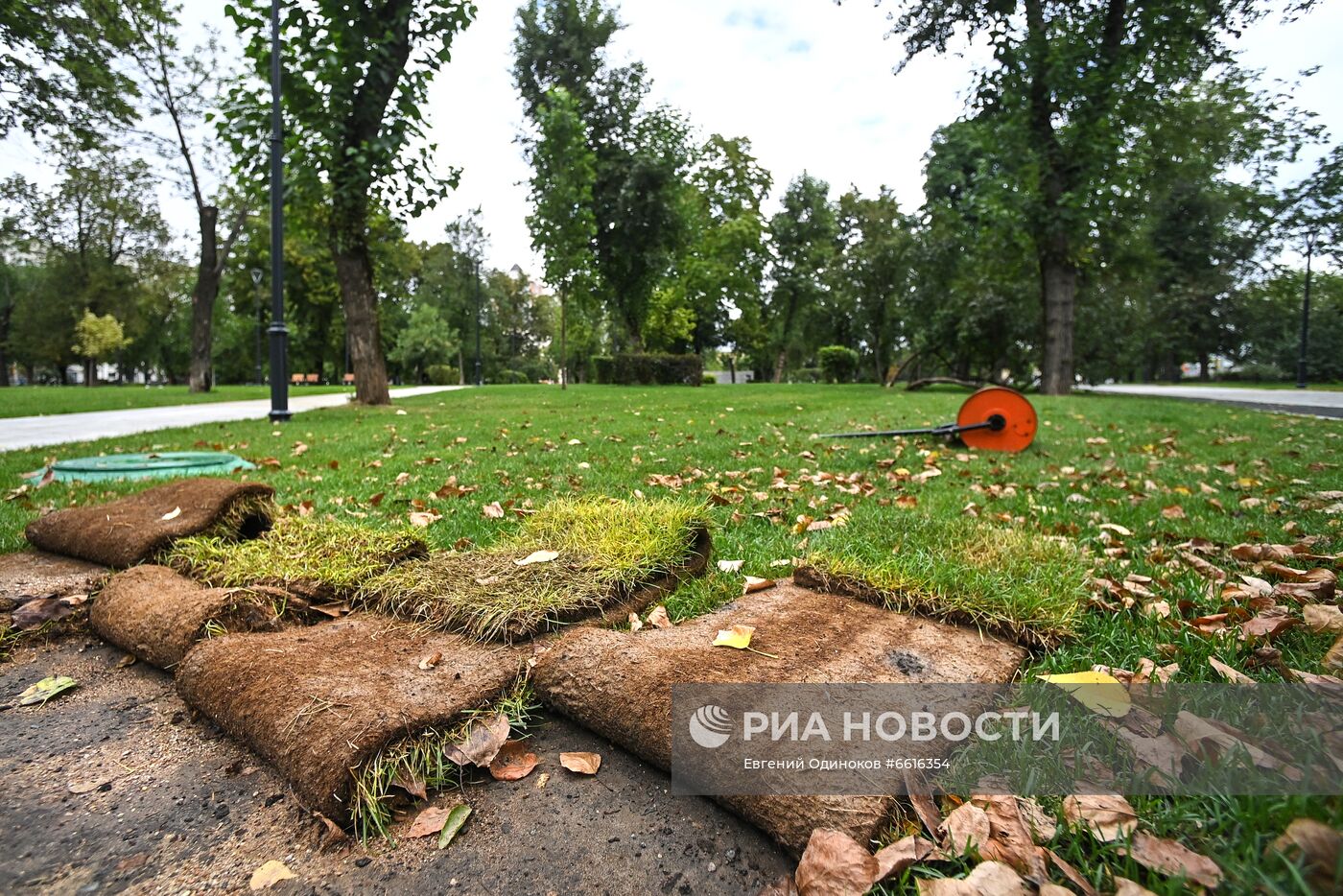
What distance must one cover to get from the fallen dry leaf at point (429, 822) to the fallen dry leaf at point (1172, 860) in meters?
1.26

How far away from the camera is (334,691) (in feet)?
5.11

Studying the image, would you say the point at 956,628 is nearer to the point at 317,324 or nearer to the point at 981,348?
the point at 981,348

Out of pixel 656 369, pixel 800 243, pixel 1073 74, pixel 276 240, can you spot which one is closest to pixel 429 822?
pixel 276 240

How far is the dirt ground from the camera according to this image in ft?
3.83

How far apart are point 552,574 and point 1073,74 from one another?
1585 centimetres

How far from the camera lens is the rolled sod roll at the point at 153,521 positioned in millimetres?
2678

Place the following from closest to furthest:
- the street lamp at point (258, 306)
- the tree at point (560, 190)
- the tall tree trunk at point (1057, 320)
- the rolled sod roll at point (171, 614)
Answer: the rolled sod roll at point (171, 614) → the tall tree trunk at point (1057, 320) → the tree at point (560, 190) → the street lamp at point (258, 306)

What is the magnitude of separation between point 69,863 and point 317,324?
2010 inches

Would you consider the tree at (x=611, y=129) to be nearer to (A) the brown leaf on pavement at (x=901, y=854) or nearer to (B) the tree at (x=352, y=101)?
(B) the tree at (x=352, y=101)

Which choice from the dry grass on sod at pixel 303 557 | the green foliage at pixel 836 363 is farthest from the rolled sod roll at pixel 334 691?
the green foliage at pixel 836 363

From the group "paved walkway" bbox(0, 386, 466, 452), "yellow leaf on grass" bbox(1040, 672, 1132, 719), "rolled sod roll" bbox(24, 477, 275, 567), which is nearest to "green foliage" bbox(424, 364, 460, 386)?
"paved walkway" bbox(0, 386, 466, 452)

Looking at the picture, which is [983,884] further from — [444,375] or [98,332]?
[98,332]

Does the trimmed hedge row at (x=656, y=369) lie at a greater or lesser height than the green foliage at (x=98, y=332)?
lesser

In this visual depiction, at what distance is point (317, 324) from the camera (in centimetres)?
4525
